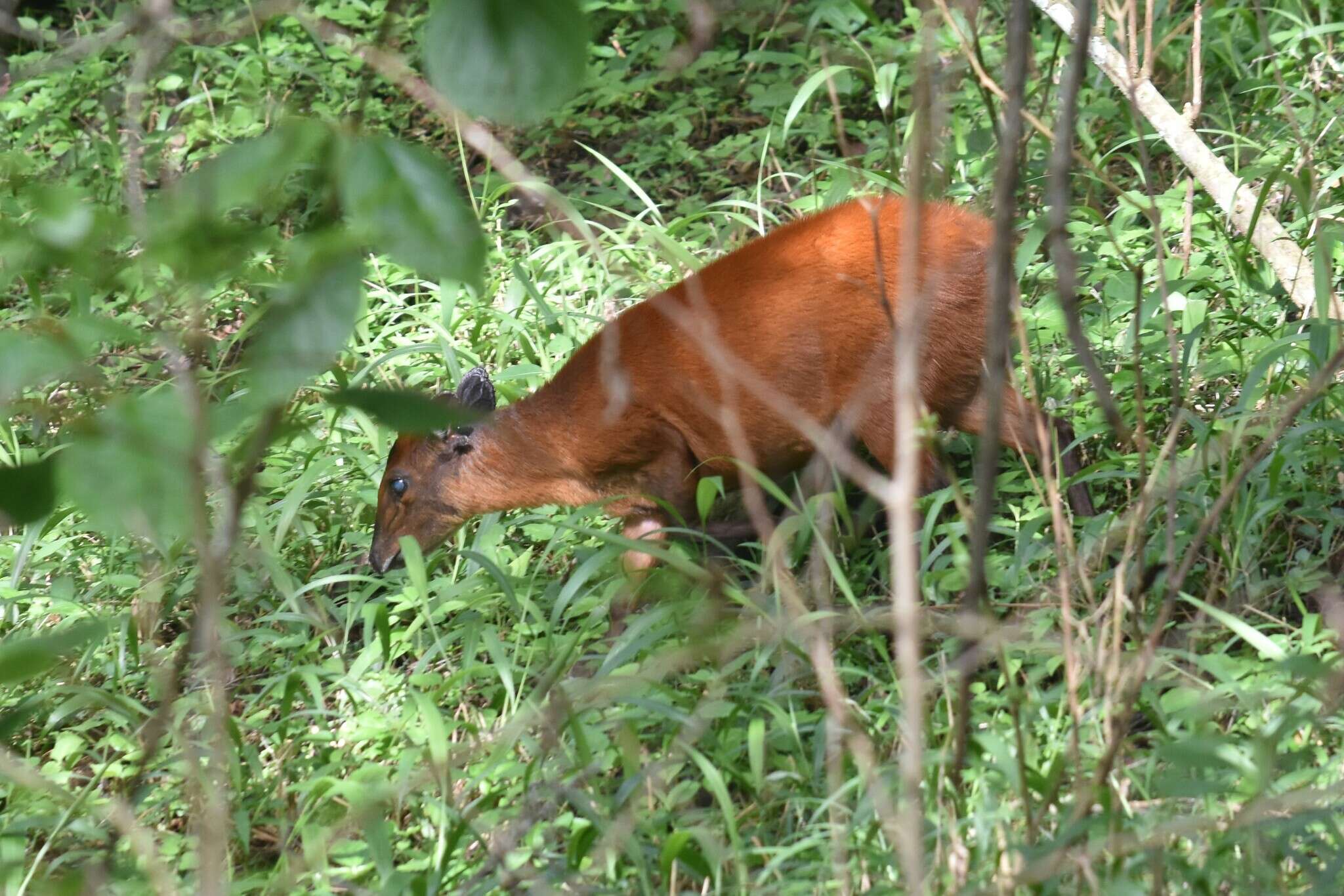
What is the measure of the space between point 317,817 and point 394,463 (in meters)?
1.68

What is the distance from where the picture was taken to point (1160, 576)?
3.58 m

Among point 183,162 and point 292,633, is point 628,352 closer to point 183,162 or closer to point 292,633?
point 292,633

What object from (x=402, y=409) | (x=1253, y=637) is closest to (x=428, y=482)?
(x=1253, y=637)

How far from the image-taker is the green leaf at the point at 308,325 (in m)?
1.12

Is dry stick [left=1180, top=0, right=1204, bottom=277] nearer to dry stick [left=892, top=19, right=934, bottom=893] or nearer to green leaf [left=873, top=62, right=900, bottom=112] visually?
green leaf [left=873, top=62, right=900, bottom=112]

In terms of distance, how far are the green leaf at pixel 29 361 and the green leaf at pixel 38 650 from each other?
225 mm

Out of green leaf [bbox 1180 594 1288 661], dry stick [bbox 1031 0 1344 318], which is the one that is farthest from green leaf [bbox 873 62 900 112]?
green leaf [bbox 1180 594 1288 661]

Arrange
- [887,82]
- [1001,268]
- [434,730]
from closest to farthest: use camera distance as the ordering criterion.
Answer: [1001,268] → [434,730] → [887,82]

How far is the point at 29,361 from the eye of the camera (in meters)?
1.19

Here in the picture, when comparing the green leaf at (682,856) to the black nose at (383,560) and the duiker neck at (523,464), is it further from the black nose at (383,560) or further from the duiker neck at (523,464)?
the duiker neck at (523,464)

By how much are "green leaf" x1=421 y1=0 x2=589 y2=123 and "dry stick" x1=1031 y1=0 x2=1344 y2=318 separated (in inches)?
142

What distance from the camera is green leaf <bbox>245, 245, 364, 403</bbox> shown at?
1122 mm

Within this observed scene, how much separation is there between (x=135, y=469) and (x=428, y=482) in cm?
377

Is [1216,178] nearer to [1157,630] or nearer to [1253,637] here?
[1253,637]
